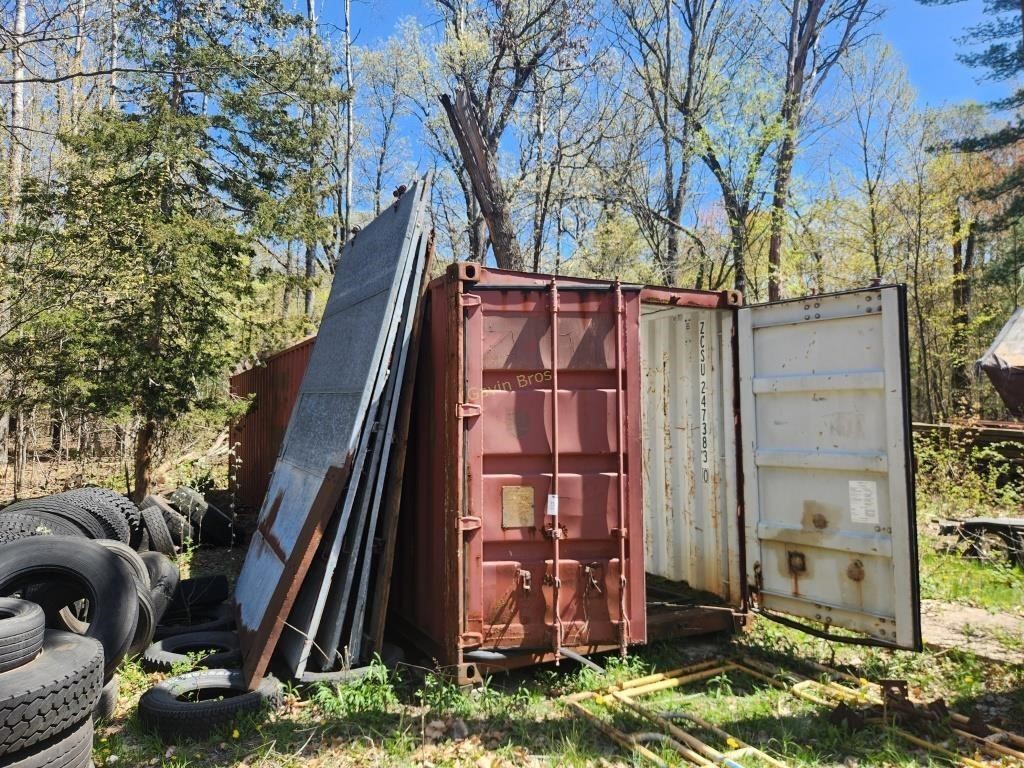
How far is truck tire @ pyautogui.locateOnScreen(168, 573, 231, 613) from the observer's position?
5.97 metres

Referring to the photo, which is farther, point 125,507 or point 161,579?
point 125,507

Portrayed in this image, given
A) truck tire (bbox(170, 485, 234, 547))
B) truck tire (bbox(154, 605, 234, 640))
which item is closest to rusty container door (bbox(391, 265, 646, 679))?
truck tire (bbox(154, 605, 234, 640))

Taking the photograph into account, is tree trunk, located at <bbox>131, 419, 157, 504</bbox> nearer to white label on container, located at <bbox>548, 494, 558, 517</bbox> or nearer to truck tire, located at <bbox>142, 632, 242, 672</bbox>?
truck tire, located at <bbox>142, 632, 242, 672</bbox>

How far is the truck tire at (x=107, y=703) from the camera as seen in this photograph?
13.6ft

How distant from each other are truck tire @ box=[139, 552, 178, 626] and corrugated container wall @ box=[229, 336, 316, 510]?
261 cm

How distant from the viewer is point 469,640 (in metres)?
4.42

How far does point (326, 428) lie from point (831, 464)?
388cm

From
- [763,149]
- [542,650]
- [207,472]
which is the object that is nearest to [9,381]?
[207,472]

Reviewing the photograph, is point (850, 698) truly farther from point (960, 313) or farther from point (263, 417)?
point (960, 313)

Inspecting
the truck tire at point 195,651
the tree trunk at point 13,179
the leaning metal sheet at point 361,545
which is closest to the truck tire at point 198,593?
the truck tire at point 195,651

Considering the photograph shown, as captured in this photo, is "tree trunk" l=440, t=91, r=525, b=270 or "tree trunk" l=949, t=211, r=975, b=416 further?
"tree trunk" l=949, t=211, r=975, b=416

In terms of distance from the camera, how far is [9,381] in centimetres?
966

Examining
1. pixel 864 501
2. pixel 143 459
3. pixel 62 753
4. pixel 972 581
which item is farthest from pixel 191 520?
pixel 972 581

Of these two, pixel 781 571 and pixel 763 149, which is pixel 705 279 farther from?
pixel 781 571
